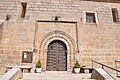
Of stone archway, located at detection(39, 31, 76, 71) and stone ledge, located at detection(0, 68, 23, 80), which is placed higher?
stone archway, located at detection(39, 31, 76, 71)

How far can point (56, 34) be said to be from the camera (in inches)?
401

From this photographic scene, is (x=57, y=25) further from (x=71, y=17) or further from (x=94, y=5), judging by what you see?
(x=94, y=5)

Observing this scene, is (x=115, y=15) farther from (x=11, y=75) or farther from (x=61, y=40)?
(x=11, y=75)

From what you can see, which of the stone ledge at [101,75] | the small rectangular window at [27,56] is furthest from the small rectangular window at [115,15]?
the small rectangular window at [27,56]

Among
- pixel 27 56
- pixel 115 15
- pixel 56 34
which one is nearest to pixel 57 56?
pixel 56 34

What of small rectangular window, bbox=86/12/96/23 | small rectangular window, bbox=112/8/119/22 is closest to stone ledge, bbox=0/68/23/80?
small rectangular window, bbox=86/12/96/23

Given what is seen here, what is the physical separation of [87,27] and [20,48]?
4.65 meters

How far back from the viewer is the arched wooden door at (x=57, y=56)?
9.74 metres

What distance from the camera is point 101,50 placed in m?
10.1

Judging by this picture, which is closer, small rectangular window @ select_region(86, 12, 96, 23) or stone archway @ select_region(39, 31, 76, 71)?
stone archway @ select_region(39, 31, 76, 71)

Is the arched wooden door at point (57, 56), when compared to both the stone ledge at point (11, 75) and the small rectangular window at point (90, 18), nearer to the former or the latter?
the small rectangular window at point (90, 18)

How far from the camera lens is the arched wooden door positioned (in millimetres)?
9742

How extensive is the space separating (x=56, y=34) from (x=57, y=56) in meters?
1.43

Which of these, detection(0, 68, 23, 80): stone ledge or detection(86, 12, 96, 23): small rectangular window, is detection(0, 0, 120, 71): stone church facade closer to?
detection(86, 12, 96, 23): small rectangular window
